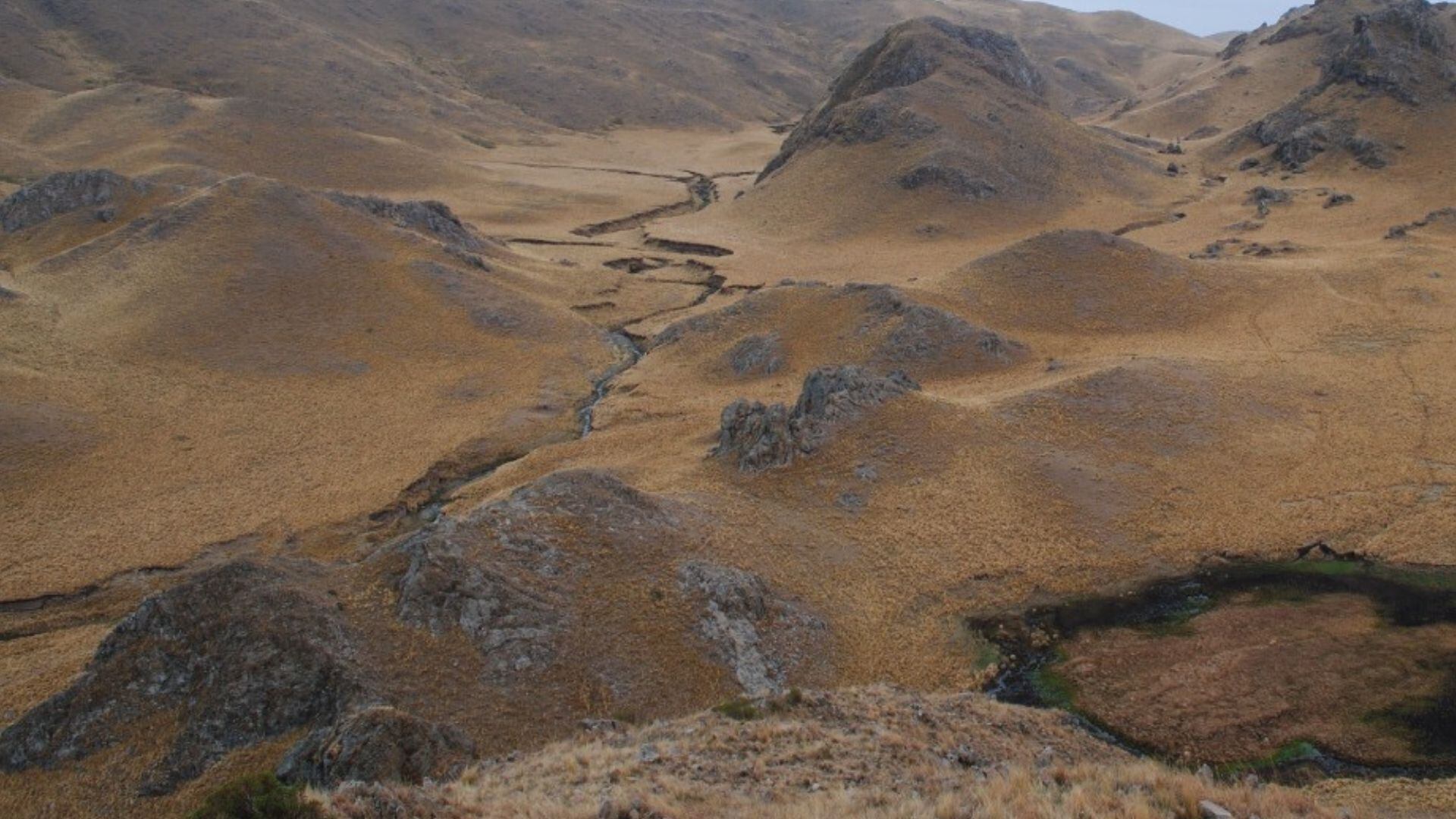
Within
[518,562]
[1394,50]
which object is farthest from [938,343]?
[1394,50]

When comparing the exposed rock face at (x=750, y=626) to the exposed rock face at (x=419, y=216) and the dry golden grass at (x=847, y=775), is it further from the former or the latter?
the exposed rock face at (x=419, y=216)

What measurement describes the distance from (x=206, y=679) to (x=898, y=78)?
4445 inches

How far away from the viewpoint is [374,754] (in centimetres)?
1916

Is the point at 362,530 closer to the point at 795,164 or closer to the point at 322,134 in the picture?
the point at 795,164

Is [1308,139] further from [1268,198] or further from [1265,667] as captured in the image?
[1265,667]

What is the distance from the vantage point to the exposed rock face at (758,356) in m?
56.3

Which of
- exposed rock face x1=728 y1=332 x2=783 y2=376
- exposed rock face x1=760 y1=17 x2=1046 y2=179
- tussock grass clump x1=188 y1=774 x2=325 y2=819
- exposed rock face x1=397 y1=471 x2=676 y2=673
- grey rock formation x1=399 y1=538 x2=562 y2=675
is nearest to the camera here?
tussock grass clump x1=188 y1=774 x2=325 y2=819

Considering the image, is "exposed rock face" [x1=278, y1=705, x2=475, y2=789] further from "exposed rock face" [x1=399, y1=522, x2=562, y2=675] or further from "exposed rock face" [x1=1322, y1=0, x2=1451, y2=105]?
"exposed rock face" [x1=1322, y1=0, x2=1451, y2=105]

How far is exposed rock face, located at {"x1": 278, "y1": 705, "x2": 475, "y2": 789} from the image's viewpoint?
61.9 ft

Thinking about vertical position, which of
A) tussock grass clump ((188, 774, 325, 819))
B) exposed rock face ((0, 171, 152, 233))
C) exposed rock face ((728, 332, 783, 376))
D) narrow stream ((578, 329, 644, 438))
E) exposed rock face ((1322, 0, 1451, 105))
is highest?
exposed rock face ((1322, 0, 1451, 105))

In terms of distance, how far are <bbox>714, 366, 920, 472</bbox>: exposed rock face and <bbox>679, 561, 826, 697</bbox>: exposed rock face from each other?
396 inches

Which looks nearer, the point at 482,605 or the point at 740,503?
the point at 482,605

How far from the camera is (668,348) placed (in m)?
61.8

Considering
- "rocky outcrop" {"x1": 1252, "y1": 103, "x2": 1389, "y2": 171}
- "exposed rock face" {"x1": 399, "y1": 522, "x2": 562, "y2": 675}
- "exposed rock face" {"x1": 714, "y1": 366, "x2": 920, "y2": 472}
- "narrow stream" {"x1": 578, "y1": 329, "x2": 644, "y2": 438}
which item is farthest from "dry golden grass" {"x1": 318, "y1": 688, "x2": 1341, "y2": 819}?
"rocky outcrop" {"x1": 1252, "y1": 103, "x2": 1389, "y2": 171}
